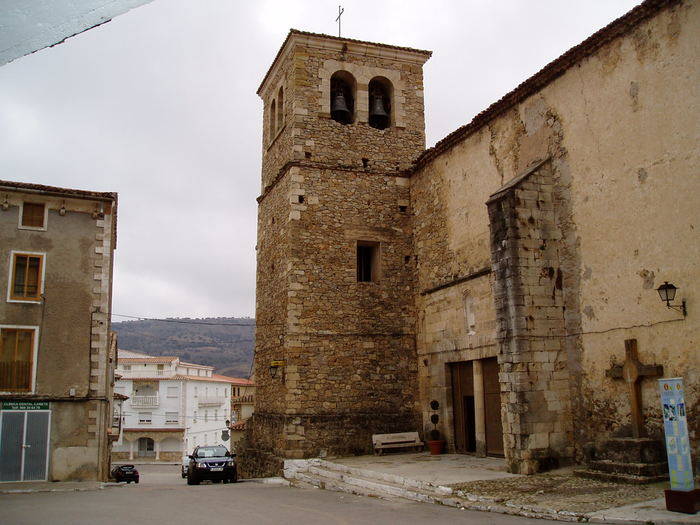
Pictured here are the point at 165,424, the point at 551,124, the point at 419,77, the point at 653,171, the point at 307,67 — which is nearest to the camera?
the point at 653,171

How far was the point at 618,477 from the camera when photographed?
359 inches

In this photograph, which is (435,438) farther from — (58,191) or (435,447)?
(58,191)

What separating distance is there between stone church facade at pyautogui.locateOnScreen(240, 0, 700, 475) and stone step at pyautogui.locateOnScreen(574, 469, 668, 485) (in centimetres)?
78

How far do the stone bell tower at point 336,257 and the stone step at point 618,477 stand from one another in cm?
649

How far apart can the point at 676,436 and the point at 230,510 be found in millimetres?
5892

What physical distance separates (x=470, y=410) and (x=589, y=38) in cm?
823

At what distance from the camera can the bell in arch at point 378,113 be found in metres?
17.5

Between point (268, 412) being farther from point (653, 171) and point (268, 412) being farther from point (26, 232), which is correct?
point (653, 171)

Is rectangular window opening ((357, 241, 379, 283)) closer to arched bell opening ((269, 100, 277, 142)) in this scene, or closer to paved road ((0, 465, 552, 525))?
arched bell opening ((269, 100, 277, 142))

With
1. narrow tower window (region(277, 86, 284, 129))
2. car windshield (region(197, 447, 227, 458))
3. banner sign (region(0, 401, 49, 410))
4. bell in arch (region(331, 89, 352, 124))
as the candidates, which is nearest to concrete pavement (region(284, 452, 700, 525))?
car windshield (region(197, 447, 227, 458))

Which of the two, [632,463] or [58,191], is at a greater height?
[58,191]

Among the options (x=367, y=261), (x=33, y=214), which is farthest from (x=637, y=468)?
(x=33, y=214)

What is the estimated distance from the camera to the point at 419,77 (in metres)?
18.3

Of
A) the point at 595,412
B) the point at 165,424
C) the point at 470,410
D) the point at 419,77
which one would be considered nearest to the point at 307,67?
the point at 419,77
